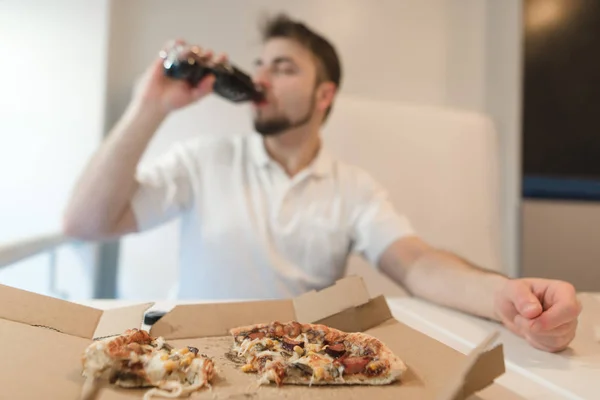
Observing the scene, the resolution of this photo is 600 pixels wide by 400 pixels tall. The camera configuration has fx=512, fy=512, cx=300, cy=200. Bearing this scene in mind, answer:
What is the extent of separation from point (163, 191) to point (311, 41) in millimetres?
510

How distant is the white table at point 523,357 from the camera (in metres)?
0.45

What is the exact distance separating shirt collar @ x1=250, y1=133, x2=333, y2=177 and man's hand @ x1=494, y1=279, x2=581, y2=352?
1.90 feet

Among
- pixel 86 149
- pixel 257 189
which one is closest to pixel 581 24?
pixel 257 189

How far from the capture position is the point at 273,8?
1.52m

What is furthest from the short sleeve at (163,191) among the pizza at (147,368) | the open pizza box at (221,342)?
the pizza at (147,368)

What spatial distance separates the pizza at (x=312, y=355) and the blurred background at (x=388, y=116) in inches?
18.2

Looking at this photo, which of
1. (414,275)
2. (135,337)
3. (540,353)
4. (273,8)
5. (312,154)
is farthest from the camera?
(273,8)

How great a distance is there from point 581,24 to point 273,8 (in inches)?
38.5

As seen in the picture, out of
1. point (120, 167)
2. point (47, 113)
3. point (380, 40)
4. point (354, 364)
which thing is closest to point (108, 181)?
point (120, 167)

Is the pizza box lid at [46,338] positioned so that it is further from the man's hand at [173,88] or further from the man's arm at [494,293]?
the man's hand at [173,88]

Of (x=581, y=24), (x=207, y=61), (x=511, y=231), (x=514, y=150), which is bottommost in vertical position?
(x=511, y=231)

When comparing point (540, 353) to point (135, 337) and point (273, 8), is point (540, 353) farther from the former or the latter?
point (273, 8)

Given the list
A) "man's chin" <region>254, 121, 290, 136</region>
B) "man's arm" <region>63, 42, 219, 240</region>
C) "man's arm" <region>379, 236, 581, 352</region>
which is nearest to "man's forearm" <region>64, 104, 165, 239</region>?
"man's arm" <region>63, 42, 219, 240</region>

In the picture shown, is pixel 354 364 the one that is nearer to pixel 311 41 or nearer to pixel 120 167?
pixel 120 167
